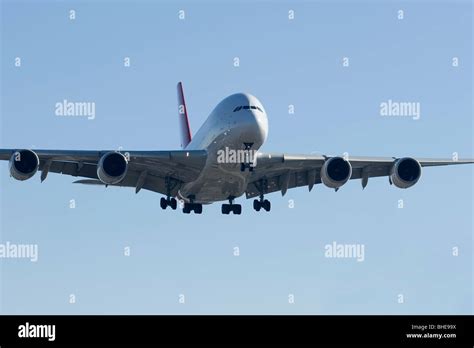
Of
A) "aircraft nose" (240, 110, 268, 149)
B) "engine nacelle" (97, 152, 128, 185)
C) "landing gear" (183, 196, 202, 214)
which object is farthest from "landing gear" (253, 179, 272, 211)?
"engine nacelle" (97, 152, 128, 185)

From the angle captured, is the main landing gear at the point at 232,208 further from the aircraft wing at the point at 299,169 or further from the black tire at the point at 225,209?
the aircraft wing at the point at 299,169

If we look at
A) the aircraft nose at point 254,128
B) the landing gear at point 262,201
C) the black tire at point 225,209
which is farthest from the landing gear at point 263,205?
the aircraft nose at point 254,128

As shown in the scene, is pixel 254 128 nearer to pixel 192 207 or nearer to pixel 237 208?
pixel 237 208

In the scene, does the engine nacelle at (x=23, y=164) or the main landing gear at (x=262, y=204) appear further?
the main landing gear at (x=262, y=204)

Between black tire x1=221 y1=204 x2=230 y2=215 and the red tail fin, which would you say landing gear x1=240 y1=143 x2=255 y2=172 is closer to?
black tire x1=221 y1=204 x2=230 y2=215

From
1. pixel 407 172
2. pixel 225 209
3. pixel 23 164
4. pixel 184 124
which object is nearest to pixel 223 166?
pixel 225 209
